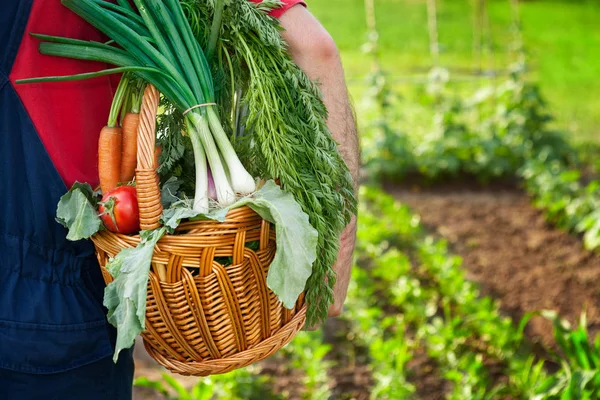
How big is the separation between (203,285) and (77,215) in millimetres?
265

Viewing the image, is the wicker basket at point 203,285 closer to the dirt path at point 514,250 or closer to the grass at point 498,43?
the dirt path at point 514,250

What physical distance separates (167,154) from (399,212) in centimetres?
360

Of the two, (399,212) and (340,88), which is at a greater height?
(340,88)

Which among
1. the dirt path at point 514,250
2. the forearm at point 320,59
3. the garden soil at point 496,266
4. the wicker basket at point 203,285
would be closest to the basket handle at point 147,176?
the wicker basket at point 203,285

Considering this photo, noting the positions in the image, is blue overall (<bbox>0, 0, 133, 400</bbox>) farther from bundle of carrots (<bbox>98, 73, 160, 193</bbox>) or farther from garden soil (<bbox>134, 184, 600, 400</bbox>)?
garden soil (<bbox>134, 184, 600, 400</bbox>)

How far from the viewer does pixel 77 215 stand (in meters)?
1.37

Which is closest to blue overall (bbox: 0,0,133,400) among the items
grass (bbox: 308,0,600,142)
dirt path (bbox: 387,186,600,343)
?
dirt path (bbox: 387,186,600,343)

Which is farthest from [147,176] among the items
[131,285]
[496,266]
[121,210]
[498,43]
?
[498,43]

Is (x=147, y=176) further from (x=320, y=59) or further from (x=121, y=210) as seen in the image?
(x=320, y=59)

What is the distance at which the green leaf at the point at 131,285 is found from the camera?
1.29 meters

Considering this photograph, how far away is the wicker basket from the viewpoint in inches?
52.7

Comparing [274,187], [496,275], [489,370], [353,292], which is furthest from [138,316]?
[496,275]

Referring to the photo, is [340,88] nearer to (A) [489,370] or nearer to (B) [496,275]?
(A) [489,370]

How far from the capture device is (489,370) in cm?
331
